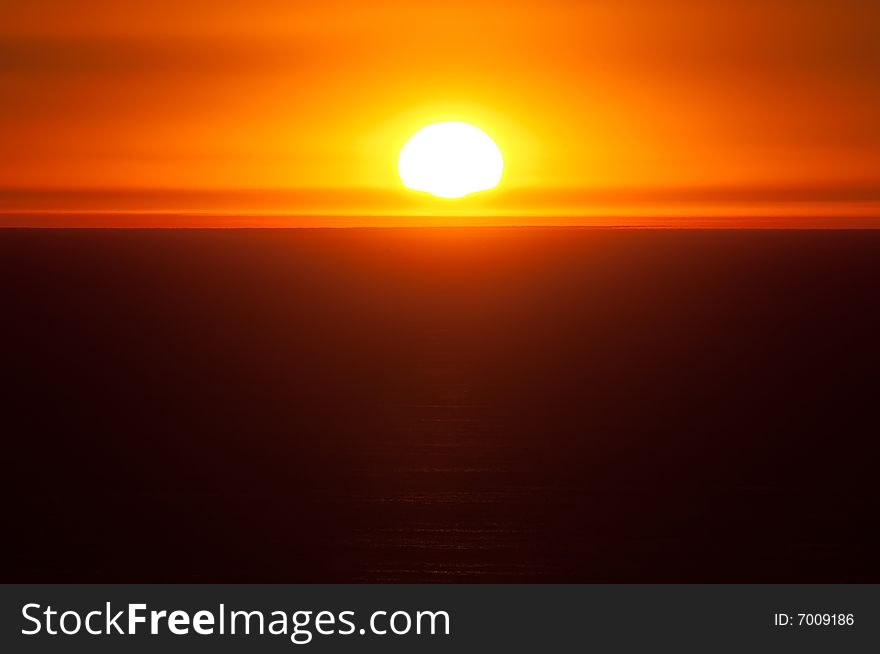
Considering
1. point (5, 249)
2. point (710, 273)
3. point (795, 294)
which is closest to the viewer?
point (795, 294)

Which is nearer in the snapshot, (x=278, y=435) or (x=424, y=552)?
(x=424, y=552)

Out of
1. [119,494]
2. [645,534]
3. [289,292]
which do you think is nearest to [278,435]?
[119,494]

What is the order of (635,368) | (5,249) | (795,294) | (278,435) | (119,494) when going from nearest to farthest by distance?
(119,494), (278,435), (635,368), (795,294), (5,249)

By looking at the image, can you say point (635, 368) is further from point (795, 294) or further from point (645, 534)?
point (795, 294)

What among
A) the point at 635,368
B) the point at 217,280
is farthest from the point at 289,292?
the point at 635,368

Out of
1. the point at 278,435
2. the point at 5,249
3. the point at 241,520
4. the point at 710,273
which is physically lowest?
the point at 241,520

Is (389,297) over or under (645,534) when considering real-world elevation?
Answer: over
